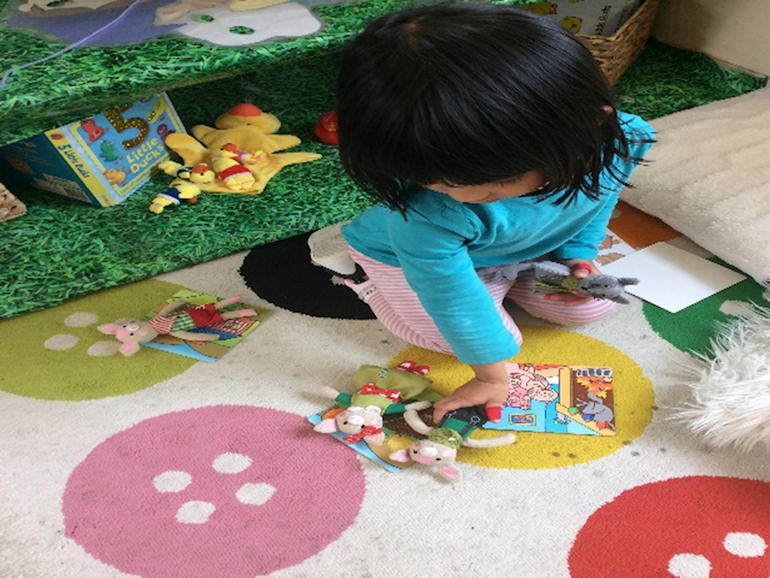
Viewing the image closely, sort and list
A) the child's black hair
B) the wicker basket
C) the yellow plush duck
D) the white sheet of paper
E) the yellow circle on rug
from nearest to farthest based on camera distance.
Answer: the child's black hair
the yellow circle on rug
the white sheet of paper
the yellow plush duck
the wicker basket

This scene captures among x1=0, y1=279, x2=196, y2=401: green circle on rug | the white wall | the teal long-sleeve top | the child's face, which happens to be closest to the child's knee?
the teal long-sleeve top

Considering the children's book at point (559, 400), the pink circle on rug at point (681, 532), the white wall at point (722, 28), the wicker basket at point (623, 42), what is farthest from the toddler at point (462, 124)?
the white wall at point (722, 28)

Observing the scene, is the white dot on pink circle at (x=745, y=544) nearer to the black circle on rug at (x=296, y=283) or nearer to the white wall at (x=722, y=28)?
the black circle on rug at (x=296, y=283)

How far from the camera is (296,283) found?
3.82ft

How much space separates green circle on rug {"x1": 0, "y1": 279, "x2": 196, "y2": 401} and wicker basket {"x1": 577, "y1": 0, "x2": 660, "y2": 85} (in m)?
0.95

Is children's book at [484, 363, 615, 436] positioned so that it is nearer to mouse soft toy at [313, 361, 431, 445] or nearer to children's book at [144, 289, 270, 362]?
mouse soft toy at [313, 361, 431, 445]

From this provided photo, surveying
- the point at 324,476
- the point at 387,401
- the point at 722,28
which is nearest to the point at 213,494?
the point at 324,476

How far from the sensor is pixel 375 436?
873 millimetres

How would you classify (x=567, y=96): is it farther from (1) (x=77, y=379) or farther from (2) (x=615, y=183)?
(1) (x=77, y=379)

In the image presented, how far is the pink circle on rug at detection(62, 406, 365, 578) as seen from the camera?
0.78 metres

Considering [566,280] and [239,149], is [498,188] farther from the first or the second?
[239,149]

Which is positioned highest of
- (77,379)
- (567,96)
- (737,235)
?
(567,96)

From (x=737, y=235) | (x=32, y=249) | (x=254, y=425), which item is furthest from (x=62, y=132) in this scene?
(x=737, y=235)

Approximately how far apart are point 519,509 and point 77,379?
0.58 m
